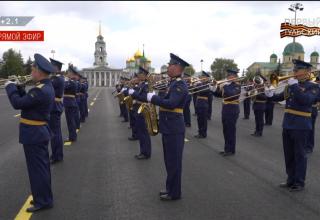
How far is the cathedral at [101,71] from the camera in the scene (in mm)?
145625

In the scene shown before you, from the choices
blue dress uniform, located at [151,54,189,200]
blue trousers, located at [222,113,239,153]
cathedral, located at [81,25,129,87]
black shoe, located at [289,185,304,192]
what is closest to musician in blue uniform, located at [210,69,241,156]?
blue trousers, located at [222,113,239,153]

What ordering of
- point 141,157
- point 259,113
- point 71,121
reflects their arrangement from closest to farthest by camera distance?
point 141,157 < point 71,121 < point 259,113

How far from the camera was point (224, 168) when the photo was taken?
777cm

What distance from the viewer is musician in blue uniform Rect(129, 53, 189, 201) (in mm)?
5660

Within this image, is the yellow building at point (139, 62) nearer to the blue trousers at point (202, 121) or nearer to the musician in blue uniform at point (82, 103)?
the musician in blue uniform at point (82, 103)

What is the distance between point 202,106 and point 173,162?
742cm

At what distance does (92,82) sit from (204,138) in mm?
141809

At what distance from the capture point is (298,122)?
6324mm

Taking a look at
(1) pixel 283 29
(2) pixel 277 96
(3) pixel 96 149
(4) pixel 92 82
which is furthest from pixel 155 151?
(4) pixel 92 82

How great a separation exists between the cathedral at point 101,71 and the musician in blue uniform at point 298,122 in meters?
141

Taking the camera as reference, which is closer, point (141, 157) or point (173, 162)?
point (173, 162)

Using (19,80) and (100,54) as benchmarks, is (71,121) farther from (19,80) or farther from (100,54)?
(100,54)

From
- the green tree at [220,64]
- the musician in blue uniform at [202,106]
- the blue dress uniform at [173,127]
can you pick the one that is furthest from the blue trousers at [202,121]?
the green tree at [220,64]
